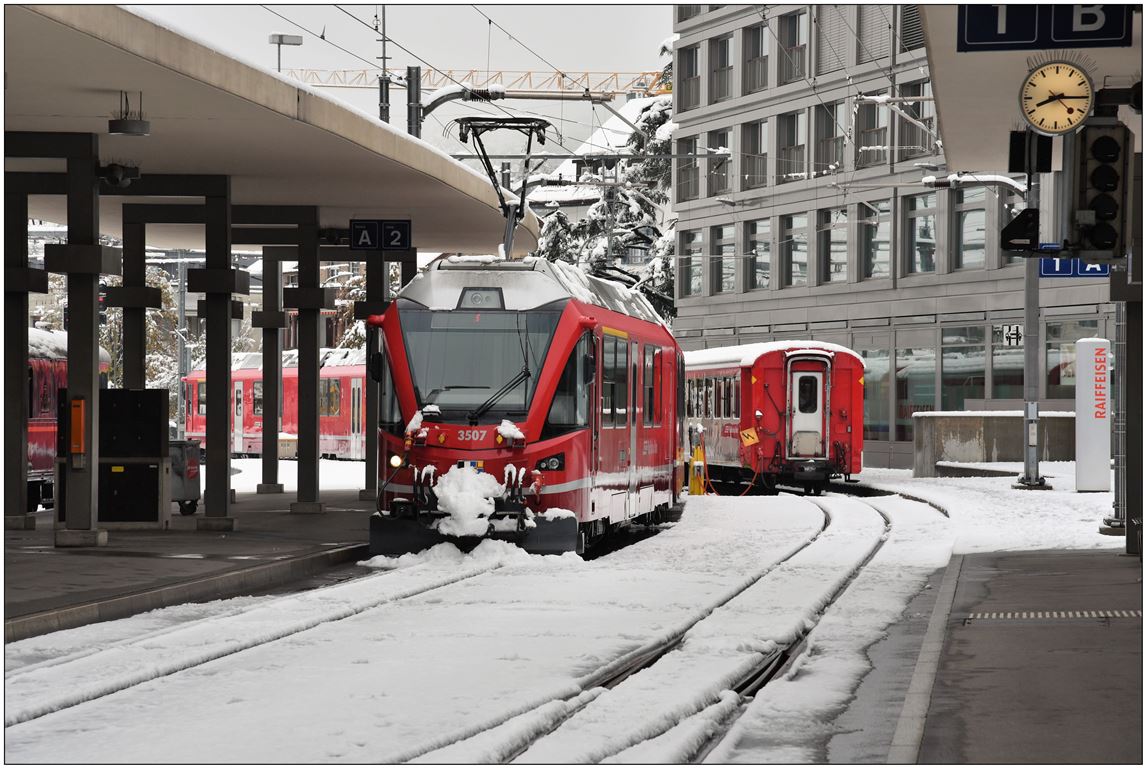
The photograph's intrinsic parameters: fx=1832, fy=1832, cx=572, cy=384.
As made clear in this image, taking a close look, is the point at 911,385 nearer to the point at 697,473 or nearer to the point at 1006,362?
the point at 1006,362

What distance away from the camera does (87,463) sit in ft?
64.2

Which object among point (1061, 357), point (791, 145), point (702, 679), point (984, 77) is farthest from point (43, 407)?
point (791, 145)

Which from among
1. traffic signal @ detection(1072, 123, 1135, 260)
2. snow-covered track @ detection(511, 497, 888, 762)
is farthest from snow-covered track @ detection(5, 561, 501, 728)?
traffic signal @ detection(1072, 123, 1135, 260)

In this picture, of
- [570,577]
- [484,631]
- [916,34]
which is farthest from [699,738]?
[916,34]

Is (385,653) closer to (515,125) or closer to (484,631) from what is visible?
(484,631)

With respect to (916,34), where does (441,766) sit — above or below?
below

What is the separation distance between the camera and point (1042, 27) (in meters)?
14.9

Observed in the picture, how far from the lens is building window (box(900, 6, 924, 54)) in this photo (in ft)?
163

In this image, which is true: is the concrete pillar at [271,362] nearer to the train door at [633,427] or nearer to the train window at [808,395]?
the train door at [633,427]

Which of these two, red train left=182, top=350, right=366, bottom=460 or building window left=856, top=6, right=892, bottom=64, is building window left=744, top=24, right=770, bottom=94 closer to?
building window left=856, top=6, right=892, bottom=64

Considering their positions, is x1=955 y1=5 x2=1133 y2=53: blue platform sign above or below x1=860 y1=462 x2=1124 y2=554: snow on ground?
above

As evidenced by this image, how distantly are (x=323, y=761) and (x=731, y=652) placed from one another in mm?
4578

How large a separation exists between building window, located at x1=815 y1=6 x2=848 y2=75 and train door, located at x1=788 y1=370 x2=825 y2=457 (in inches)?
673

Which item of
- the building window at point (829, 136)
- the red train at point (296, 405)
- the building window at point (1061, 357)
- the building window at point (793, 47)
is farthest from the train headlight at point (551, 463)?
the building window at point (793, 47)
